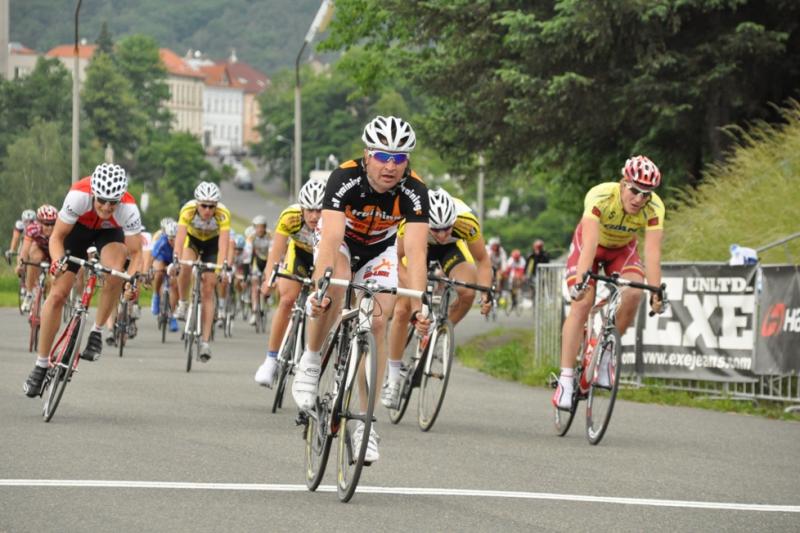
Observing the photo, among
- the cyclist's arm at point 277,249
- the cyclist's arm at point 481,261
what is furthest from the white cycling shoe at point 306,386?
the cyclist's arm at point 277,249

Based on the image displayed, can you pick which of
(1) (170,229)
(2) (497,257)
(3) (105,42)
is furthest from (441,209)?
(3) (105,42)

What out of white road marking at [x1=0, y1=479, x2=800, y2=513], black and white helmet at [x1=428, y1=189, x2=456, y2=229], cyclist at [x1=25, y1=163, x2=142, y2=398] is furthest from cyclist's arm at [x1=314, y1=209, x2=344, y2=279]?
black and white helmet at [x1=428, y1=189, x2=456, y2=229]

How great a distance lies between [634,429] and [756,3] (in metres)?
14.0

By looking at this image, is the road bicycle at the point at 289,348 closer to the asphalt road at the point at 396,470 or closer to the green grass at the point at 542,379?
the asphalt road at the point at 396,470

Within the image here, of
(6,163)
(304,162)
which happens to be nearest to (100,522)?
(6,163)

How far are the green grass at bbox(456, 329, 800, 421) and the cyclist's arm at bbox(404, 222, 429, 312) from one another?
7007 mm

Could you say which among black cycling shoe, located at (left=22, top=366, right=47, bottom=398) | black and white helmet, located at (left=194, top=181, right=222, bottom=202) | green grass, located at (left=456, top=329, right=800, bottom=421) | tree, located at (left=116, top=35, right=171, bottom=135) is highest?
tree, located at (left=116, top=35, right=171, bottom=135)

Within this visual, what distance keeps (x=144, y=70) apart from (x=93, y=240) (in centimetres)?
17943

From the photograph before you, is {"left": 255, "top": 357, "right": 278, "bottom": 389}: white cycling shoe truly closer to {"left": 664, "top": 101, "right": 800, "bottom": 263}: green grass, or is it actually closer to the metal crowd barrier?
the metal crowd barrier

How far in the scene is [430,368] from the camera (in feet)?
44.8

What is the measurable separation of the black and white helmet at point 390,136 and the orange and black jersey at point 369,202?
0.21 metres

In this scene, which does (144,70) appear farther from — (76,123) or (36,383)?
(36,383)

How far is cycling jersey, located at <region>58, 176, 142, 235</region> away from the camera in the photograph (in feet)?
43.2

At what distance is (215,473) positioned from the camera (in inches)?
397
